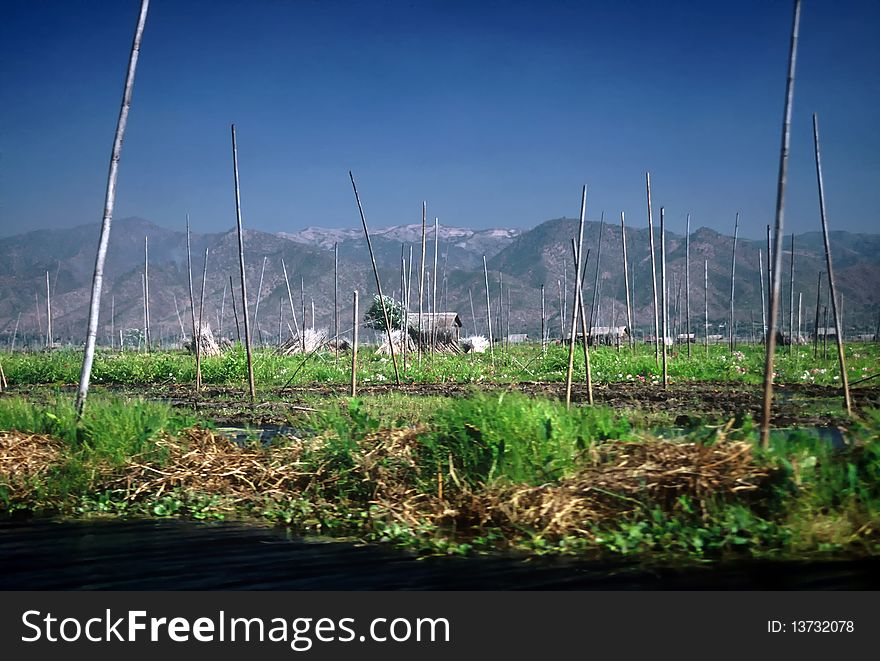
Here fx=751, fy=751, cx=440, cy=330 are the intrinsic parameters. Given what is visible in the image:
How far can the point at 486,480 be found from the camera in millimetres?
5184

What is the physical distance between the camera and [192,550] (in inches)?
189

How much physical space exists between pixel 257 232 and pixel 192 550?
156765mm

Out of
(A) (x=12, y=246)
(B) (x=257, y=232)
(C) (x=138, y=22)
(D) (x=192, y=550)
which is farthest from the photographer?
(B) (x=257, y=232)

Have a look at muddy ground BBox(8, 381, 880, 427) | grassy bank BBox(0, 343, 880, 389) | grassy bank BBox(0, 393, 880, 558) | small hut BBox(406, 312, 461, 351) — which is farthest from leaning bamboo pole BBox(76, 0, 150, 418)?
small hut BBox(406, 312, 461, 351)

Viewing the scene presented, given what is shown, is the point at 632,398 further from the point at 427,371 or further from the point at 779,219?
the point at 779,219

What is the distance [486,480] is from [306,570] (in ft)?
4.62

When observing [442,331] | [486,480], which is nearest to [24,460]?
[486,480]

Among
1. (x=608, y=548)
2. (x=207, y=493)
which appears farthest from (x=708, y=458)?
(x=207, y=493)

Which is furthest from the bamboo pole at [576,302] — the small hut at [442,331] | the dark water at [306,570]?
the small hut at [442,331]

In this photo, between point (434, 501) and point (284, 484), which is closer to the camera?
point (434, 501)

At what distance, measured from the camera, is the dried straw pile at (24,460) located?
19.6 ft

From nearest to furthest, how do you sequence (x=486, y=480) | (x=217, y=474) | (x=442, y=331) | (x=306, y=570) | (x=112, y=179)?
(x=306, y=570)
(x=486, y=480)
(x=217, y=474)
(x=112, y=179)
(x=442, y=331)

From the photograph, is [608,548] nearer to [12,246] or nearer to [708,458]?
[708,458]

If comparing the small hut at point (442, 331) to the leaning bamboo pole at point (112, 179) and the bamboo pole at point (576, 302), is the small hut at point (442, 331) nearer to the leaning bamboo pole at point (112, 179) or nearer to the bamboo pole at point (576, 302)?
the bamboo pole at point (576, 302)
